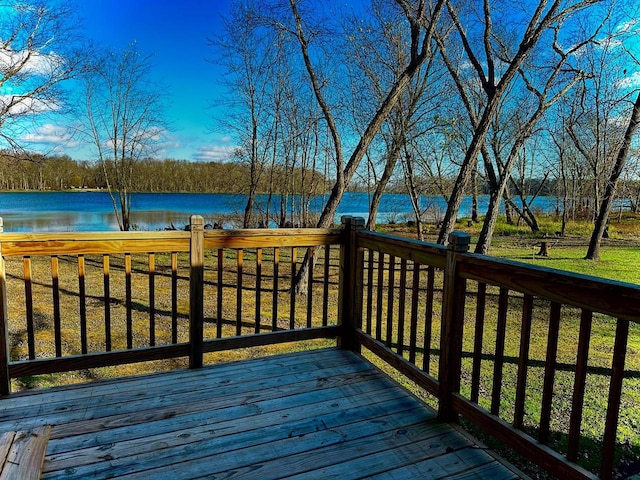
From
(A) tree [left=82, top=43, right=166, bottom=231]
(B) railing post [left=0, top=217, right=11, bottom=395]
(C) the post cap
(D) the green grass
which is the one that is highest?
(A) tree [left=82, top=43, right=166, bottom=231]

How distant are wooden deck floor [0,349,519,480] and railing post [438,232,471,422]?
13 centimetres

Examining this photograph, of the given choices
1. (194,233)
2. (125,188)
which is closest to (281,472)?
(194,233)

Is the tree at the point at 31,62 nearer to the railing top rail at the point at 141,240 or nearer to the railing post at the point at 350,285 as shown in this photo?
the railing top rail at the point at 141,240

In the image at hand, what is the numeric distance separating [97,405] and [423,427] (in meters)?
1.76

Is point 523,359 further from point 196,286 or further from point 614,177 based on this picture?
point 614,177

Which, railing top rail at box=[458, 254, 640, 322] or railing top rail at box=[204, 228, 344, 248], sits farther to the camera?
railing top rail at box=[204, 228, 344, 248]

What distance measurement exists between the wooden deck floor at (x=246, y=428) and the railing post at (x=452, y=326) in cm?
13

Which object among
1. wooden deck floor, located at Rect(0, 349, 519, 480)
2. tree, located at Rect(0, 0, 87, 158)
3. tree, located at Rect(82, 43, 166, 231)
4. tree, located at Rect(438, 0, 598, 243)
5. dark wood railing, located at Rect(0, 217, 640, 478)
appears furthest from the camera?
tree, located at Rect(82, 43, 166, 231)

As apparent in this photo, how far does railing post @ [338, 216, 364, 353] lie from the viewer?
10.1 feet

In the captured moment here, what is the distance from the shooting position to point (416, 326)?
2699 millimetres

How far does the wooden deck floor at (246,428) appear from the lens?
1740 millimetres

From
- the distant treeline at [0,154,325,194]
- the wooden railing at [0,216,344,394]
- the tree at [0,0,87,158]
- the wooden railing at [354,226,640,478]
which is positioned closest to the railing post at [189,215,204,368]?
the wooden railing at [0,216,344,394]

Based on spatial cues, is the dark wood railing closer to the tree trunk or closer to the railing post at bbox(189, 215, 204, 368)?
the railing post at bbox(189, 215, 204, 368)

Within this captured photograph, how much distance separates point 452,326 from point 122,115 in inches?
508
